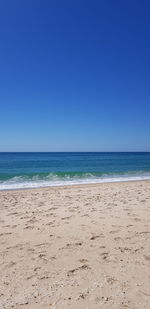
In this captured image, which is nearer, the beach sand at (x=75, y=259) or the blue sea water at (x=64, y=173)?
the beach sand at (x=75, y=259)

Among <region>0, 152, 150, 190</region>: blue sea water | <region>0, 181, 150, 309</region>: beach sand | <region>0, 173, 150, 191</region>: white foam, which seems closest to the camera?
<region>0, 181, 150, 309</region>: beach sand

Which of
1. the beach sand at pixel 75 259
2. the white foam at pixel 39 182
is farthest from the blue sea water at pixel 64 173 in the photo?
the beach sand at pixel 75 259

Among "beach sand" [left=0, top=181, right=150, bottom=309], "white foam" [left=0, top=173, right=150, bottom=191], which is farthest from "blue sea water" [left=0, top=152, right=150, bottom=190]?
"beach sand" [left=0, top=181, right=150, bottom=309]

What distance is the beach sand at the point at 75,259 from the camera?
2.88m

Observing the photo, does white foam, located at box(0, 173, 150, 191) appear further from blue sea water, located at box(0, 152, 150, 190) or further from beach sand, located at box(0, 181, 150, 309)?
beach sand, located at box(0, 181, 150, 309)

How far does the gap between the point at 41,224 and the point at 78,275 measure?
2706mm

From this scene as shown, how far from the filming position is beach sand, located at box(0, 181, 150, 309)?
288 centimetres

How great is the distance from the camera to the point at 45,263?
3799mm

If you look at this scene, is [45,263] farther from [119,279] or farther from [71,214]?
[71,214]

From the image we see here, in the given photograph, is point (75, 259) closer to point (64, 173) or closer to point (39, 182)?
point (39, 182)

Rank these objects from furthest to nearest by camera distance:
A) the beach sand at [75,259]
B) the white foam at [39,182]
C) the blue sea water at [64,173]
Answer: the blue sea water at [64,173] → the white foam at [39,182] → the beach sand at [75,259]

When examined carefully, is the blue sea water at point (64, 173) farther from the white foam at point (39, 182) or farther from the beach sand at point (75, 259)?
the beach sand at point (75, 259)

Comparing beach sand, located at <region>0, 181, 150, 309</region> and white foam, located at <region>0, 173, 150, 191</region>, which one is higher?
beach sand, located at <region>0, 181, 150, 309</region>

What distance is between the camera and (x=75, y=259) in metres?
3.92
